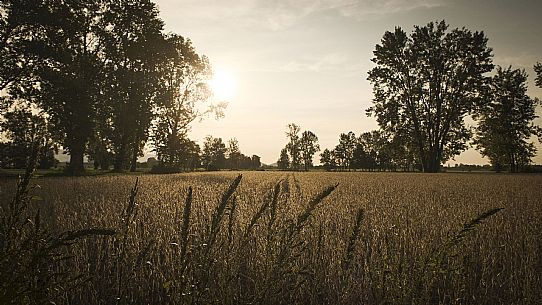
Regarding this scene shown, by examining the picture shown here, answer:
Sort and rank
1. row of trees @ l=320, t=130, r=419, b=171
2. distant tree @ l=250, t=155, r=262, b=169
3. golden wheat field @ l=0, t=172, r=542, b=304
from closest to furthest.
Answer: golden wheat field @ l=0, t=172, r=542, b=304, row of trees @ l=320, t=130, r=419, b=171, distant tree @ l=250, t=155, r=262, b=169

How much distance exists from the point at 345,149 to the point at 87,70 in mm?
112954

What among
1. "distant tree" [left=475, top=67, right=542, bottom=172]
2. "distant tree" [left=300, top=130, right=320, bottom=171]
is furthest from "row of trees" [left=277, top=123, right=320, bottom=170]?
"distant tree" [left=475, top=67, right=542, bottom=172]

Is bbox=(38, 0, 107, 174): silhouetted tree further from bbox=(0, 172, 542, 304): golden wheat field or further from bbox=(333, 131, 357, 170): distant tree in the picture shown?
bbox=(333, 131, 357, 170): distant tree

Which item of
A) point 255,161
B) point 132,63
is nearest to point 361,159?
point 255,161

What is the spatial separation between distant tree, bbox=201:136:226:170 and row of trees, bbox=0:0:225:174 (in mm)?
81426

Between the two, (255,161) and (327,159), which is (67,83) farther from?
(255,161)

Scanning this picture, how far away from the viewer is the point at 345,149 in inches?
5098

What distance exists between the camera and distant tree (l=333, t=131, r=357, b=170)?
418 feet

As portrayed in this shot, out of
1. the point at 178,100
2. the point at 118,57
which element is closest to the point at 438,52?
the point at 178,100

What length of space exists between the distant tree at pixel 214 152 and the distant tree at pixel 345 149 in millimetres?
47387

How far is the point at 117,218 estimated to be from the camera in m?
5.50

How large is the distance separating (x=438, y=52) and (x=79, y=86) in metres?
42.3

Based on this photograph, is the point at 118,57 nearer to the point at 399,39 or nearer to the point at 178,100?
the point at 178,100

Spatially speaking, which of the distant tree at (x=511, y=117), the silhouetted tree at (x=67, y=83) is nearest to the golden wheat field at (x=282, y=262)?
the silhouetted tree at (x=67, y=83)
